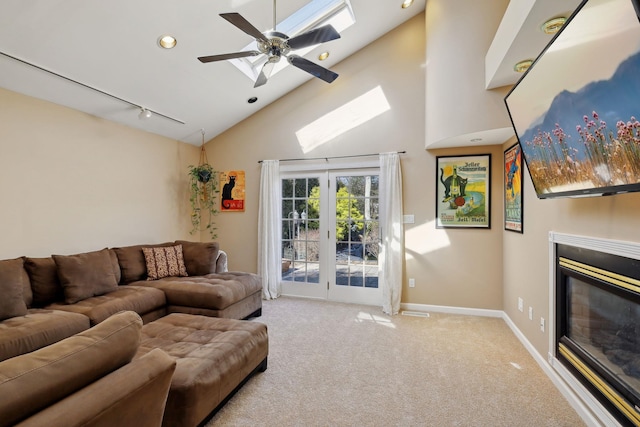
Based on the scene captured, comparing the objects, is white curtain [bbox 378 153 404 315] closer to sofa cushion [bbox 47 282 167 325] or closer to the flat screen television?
the flat screen television

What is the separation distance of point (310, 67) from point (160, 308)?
299 centimetres

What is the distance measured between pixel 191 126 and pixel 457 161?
3.92 m

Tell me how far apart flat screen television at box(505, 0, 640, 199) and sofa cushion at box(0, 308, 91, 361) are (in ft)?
12.1

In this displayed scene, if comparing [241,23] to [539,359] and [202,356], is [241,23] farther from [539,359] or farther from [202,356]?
[539,359]

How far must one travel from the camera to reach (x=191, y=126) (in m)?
4.61

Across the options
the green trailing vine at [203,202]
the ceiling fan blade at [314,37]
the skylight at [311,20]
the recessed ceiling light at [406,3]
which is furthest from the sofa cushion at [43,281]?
the recessed ceiling light at [406,3]

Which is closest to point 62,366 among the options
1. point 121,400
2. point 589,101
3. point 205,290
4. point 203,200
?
point 121,400

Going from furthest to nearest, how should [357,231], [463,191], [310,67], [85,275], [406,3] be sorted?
1. [357,231]
2. [463,191]
3. [406,3]
4. [85,275]
5. [310,67]

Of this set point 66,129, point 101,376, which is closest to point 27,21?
point 66,129

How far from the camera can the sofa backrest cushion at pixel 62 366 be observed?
2.80ft

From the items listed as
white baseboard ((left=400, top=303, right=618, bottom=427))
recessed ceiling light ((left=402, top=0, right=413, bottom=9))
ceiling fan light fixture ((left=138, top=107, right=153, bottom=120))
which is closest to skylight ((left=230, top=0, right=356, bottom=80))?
recessed ceiling light ((left=402, top=0, right=413, bottom=9))

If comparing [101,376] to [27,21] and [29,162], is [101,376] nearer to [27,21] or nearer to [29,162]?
[27,21]

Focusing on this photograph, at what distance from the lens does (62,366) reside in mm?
984

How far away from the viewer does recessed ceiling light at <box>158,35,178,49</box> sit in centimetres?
295
